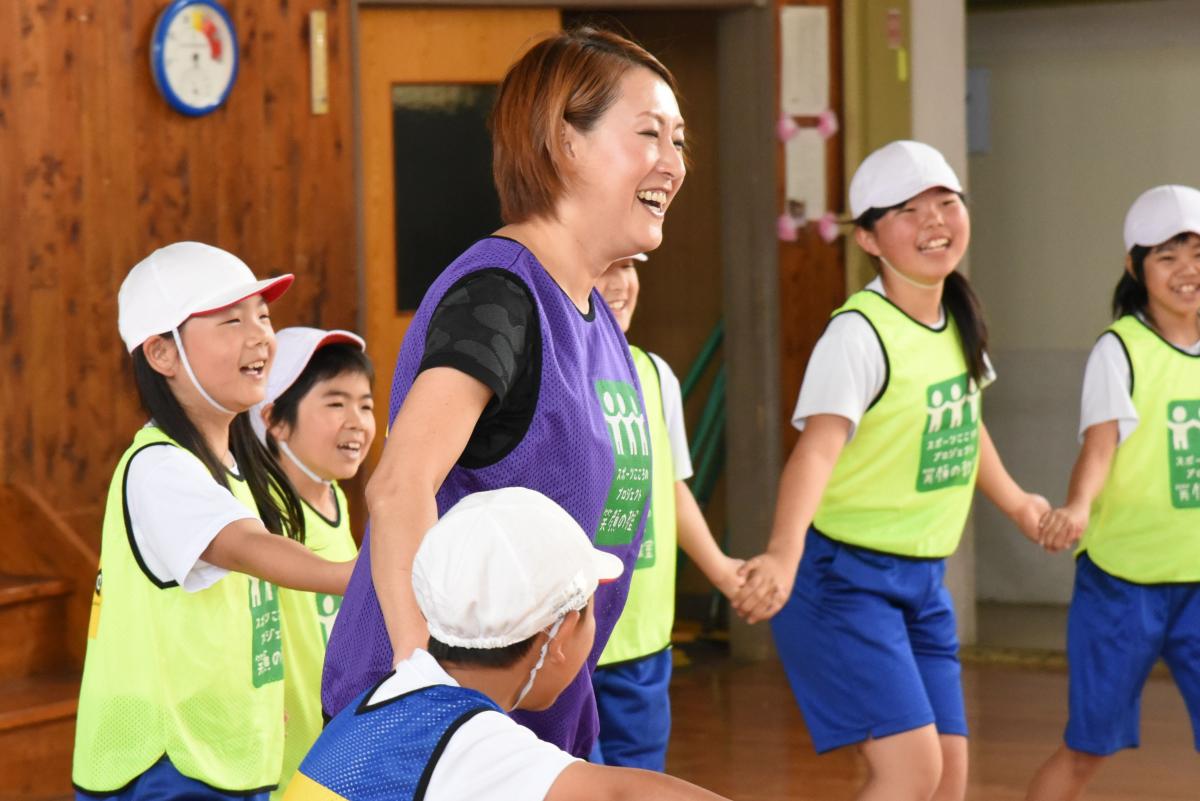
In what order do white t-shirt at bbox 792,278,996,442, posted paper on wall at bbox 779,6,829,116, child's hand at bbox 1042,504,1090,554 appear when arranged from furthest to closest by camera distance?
posted paper on wall at bbox 779,6,829,116, child's hand at bbox 1042,504,1090,554, white t-shirt at bbox 792,278,996,442

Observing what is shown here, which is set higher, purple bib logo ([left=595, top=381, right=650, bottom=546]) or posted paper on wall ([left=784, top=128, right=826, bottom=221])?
posted paper on wall ([left=784, top=128, right=826, bottom=221])

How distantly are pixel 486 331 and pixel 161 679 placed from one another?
1029 millimetres

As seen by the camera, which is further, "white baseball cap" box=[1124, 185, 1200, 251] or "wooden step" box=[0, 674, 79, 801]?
"wooden step" box=[0, 674, 79, 801]

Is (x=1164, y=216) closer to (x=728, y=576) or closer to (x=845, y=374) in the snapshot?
(x=845, y=374)

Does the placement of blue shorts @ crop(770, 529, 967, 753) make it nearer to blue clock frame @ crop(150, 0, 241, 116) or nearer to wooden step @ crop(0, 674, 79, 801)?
wooden step @ crop(0, 674, 79, 801)

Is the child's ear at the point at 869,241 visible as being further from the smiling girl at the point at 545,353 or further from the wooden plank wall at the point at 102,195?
the wooden plank wall at the point at 102,195

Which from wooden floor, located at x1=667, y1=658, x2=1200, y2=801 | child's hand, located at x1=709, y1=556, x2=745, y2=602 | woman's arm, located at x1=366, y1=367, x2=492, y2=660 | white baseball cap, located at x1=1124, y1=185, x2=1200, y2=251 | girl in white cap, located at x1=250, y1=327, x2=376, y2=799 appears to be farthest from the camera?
wooden floor, located at x1=667, y1=658, x2=1200, y2=801

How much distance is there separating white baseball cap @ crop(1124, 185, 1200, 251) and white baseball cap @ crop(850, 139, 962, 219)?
22.1 inches

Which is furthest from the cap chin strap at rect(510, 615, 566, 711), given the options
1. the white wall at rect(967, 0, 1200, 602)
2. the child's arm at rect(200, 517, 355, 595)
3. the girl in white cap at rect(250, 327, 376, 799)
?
the white wall at rect(967, 0, 1200, 602)

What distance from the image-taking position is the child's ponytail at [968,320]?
11.6 feet

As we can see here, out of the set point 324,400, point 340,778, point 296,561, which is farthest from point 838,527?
point 340,778

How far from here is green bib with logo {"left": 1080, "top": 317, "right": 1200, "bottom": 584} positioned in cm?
374

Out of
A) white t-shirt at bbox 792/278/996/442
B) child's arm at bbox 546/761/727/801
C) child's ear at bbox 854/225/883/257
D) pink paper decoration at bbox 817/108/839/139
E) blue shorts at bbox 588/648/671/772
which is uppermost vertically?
pink paper decoration at bbox 817/108/839/139

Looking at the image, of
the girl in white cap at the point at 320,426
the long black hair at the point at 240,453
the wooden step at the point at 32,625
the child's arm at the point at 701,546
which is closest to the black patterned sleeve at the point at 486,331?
the long black hair at the point at 240,453
